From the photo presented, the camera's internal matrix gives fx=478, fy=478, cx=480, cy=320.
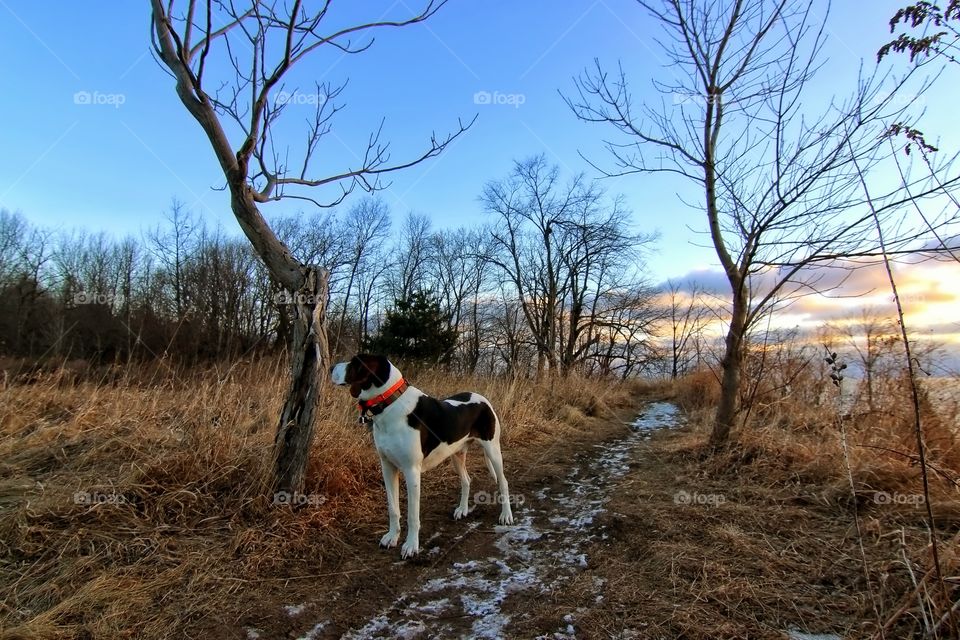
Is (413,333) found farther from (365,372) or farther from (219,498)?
(365,372)

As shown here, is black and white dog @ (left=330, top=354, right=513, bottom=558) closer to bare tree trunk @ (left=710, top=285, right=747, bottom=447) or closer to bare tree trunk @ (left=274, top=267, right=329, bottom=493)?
bare tree trunk @ (left=274, top=267, right=329, bottom=493)

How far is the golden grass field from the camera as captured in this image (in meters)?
2.50

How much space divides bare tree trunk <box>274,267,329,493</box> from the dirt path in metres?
1.21

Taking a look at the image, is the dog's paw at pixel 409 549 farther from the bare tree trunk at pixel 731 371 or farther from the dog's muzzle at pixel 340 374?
the bare tree trunk at pixel 731 371

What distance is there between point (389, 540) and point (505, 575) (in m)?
0.95

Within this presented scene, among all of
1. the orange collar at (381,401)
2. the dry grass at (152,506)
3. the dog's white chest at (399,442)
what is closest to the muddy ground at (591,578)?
the dry grass at (152,506)

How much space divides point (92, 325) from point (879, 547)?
31.7m

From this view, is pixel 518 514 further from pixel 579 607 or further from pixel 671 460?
pixel 671 460

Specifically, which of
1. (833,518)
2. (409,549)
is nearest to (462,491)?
(409,549)

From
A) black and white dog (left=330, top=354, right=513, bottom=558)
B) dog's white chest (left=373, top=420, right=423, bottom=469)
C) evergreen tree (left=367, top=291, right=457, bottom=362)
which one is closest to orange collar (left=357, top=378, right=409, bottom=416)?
black and white dog (left=330, top=354, right=513, bottom=558)

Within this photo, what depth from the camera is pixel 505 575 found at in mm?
3113

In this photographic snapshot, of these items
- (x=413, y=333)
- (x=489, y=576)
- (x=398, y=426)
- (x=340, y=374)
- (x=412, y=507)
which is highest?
(x=413, y=333)

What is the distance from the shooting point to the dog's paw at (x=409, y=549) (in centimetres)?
338

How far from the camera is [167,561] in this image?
292cm
